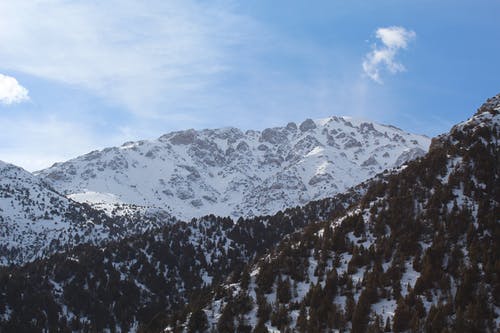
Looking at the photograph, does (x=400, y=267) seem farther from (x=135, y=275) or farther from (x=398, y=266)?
(x=135, y=275)

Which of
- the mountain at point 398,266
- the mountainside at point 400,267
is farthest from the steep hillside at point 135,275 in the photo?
the mountainside at point 400,267

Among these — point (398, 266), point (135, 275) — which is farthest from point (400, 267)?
point (135, 275)

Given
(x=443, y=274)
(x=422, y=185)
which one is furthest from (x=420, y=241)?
(x=422, y=185)

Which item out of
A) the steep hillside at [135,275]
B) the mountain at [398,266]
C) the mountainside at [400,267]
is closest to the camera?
the mountainside at [400,267]

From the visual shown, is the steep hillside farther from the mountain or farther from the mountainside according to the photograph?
the mountainside

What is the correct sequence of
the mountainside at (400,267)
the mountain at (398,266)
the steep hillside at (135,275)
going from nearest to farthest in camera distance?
the mountainside at (400,267) < the mountain at (398,266) < the steep hillside at (135,275)

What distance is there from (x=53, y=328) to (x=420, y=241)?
82.0 meters

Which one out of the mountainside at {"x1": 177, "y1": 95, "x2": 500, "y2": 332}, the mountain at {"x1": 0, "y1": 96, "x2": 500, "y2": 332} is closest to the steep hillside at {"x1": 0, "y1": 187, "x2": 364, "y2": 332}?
the mountain at {"x1": 0, "y1": 96, "x2": 500, "y2": 332}

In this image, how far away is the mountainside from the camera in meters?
40.4

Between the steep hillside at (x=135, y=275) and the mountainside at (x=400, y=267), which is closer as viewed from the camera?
the mountainside at (x=400, y=267)

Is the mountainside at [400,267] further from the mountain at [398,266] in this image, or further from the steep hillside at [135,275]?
the steep hillside at [135,275]

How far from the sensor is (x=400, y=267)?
4700cm

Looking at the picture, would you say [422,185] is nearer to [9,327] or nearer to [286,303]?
[286,303]

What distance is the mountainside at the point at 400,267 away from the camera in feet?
132
